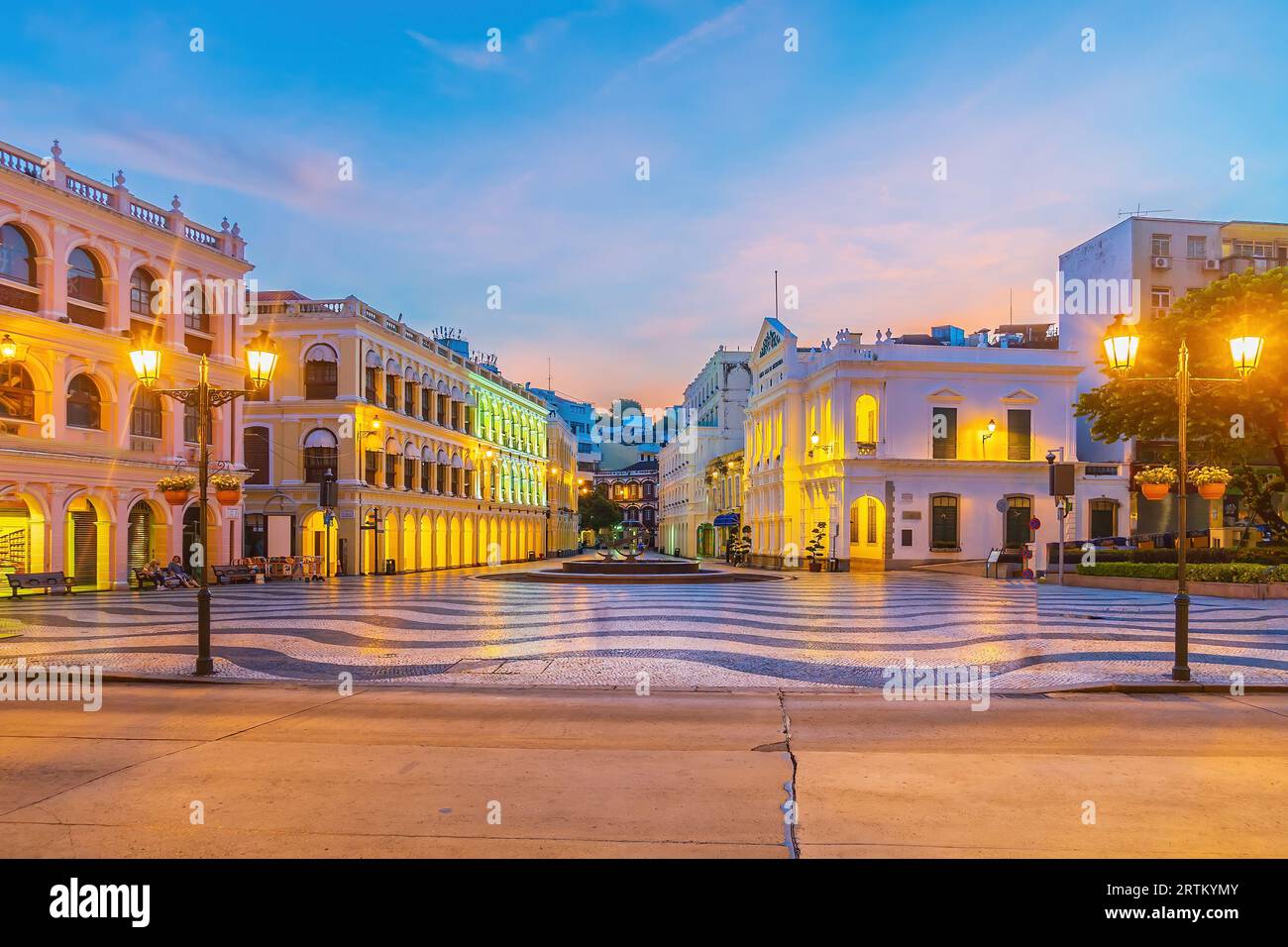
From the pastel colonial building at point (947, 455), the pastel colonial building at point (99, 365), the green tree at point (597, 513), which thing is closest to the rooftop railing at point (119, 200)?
the pastel colonial building at point (99, 365)

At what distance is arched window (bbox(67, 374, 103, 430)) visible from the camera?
97.3 feet

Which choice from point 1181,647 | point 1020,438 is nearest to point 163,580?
point 1181,647

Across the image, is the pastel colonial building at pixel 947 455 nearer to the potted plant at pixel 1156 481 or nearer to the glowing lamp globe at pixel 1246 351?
the potted plant at pixel 1156 481

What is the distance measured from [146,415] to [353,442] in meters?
12.7

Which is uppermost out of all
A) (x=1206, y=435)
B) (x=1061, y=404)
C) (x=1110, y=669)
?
(x=1061, y=404)

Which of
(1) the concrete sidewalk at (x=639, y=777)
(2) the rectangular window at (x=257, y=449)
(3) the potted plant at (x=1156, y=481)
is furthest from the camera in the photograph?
(2) the rectangular window at (x=257, y=449)

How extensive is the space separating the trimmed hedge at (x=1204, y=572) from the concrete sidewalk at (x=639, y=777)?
17720 mm

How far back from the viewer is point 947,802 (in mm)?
6406

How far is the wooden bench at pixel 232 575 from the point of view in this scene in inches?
1355

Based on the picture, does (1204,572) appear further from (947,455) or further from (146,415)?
(146,415)

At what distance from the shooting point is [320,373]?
4538 cm

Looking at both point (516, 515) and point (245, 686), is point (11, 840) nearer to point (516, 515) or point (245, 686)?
point (245, 686)
